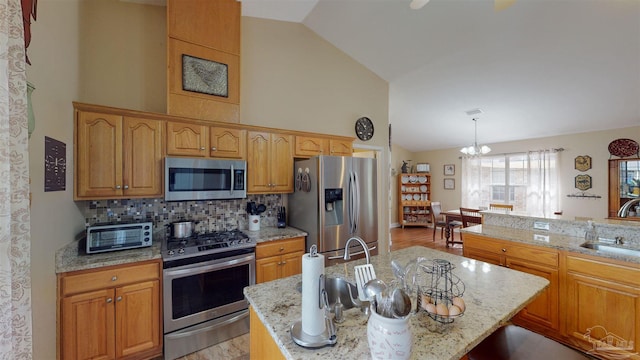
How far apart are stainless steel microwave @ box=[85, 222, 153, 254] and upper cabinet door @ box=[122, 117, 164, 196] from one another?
29 cm

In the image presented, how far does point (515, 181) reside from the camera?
20.2ft

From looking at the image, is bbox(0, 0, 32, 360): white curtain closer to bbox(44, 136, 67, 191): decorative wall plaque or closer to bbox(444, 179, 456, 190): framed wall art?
bbox(44, 136, 67, 191): decorative wall plaque

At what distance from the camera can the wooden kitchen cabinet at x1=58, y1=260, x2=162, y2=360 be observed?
165 cm

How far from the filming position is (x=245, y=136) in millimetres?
2666

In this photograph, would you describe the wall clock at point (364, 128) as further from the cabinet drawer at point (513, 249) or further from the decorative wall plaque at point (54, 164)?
the decorative wall plaque at point (54, 164)

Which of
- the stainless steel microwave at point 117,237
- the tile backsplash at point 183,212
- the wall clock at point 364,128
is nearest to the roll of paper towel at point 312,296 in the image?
the stainless steel microwave at point 117,237

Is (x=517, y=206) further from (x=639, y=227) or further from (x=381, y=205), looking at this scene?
(x=639, y=227)

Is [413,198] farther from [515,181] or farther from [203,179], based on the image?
[203,179]

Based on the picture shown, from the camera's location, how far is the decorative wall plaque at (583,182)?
4965mm

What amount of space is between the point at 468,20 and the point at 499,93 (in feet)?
6.12

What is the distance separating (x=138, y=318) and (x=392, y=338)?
2.06 meters

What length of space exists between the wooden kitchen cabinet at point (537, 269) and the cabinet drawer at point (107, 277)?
307cm

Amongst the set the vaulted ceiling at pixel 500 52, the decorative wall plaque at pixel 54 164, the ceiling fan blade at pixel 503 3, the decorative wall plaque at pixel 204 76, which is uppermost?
the vaulted ceiling at pixel 500 52

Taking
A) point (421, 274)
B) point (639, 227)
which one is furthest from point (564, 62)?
point (421, 274)
